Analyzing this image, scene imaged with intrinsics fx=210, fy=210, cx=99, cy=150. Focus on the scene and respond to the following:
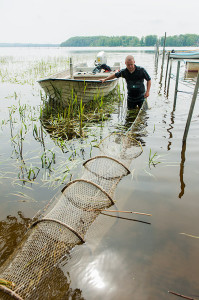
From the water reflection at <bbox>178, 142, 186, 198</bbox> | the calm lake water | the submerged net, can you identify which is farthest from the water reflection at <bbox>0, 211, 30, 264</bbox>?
the water reflection at <bbox>178, 142, 186, 198</bbox>

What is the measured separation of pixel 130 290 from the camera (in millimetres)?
2150

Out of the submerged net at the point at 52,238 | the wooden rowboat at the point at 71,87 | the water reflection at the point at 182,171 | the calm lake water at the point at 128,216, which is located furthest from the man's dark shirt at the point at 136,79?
the submerged net at the point at 52,238

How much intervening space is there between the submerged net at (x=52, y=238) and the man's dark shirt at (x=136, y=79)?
14.6 ft

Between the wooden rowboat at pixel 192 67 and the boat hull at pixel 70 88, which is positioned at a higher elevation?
the wooden rowboat at pixel 192 67

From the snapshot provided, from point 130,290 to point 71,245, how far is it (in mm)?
799

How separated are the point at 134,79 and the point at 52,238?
610cm

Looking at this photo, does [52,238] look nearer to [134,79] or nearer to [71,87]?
[134,79]

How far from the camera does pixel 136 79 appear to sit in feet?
23.5

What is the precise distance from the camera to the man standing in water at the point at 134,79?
685 centimetres

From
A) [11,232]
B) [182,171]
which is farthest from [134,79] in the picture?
[11,232]

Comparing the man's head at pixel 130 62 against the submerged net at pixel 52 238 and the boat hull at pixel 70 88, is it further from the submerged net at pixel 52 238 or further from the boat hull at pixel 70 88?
the submerged net at pixel 52 238

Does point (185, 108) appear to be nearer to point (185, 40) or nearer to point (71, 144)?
point (71, 144)

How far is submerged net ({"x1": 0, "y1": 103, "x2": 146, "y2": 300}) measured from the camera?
1987 mm

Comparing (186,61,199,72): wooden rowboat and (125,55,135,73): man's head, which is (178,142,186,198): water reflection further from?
(186,61,199,72): wooden rowboat
